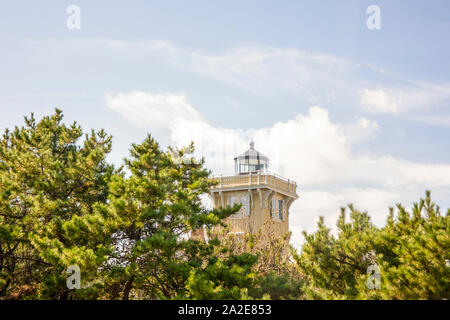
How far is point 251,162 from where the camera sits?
1545 inches

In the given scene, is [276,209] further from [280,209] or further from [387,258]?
[387,258]

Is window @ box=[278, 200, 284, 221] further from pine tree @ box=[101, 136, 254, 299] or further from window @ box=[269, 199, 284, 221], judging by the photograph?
pine tree @ box=[101, 136, 254, 299]

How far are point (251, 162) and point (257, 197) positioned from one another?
443 cm

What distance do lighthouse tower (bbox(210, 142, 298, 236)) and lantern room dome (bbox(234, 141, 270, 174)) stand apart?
0.65m

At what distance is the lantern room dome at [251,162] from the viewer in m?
39.2

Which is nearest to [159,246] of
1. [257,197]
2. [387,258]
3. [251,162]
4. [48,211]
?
[48,211]

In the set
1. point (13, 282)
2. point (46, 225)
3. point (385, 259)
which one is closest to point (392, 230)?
point (385, 259)

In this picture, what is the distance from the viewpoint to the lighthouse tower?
35.1 metres

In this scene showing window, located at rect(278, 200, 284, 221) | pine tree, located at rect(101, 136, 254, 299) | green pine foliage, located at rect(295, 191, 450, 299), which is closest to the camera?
green pine foliage, located at rect(295, 191, 450, 299)

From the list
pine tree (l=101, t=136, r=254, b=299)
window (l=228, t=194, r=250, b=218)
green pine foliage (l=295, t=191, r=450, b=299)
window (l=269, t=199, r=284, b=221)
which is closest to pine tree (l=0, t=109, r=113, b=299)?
pine tree (l=101, t=136, r=254, b=299)

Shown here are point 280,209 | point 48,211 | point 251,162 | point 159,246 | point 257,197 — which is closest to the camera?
point 159,246

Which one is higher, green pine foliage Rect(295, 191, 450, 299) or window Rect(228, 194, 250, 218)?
window Rect(228, 194, 250, 218)

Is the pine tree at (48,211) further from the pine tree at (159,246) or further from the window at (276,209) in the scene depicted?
the window at (276,209)

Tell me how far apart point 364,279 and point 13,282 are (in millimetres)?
13075
